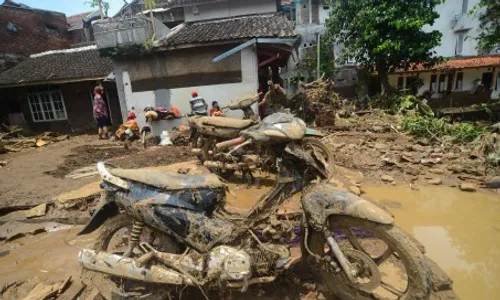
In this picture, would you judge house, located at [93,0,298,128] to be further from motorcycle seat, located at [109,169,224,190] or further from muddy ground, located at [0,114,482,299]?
motorcycle seat, located at [109,169,224,190]

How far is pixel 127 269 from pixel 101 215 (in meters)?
0.66

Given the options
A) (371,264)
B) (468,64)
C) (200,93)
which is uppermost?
(468,64)

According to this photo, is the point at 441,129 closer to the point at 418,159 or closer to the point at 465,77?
the point at 418,159

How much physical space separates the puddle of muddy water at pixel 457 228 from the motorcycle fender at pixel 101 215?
3.49 metres

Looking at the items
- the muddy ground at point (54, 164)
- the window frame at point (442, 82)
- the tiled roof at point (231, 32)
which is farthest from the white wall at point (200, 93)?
the window frame at point (442, 82)

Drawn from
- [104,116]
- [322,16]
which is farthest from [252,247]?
[322,16]

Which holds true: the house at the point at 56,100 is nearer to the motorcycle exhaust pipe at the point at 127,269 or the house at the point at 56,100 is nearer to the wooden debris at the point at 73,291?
the wooden debris at the point at 73,291

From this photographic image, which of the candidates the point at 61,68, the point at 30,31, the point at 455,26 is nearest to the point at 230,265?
the point at 61,68

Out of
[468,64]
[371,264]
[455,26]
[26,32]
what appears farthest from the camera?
[455,26]

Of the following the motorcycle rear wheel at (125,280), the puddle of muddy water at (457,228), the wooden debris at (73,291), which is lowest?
the puddle of muddy water at (457,228)

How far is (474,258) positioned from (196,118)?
518cm

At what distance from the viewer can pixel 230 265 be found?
224 centimetres

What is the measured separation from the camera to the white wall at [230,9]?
15.5 metres

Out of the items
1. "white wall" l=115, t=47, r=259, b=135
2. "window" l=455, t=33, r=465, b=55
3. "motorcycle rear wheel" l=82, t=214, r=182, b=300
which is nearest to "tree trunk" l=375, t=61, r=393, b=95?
"white wall" l=115, t=47, r=259, b=135
